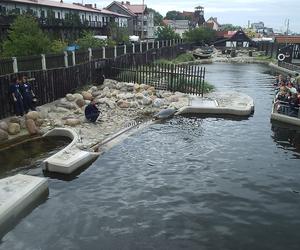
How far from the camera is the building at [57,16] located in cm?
4062

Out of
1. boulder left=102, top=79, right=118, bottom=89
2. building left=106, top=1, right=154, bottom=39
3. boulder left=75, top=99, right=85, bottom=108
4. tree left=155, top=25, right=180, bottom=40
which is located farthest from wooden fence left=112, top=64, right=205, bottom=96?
building left=106, top=1, right=154, bottom=39

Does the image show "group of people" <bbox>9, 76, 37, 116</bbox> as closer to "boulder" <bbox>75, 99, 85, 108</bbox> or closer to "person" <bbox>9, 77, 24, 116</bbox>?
"person" <bbox>9, 77, 24, 116</bbox>

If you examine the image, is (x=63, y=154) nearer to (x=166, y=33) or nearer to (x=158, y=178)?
(x=158, y=178)

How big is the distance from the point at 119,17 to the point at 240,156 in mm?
60895

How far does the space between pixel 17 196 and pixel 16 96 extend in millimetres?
7404

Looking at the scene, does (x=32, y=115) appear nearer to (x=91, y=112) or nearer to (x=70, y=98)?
(x=91, y=112)

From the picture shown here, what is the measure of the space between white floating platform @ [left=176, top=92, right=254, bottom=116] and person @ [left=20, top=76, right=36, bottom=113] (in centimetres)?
788

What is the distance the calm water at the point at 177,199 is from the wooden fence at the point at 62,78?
19.4ft

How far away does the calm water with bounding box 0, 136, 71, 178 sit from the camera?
12.4 meters

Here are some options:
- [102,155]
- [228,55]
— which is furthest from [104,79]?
[228,55]

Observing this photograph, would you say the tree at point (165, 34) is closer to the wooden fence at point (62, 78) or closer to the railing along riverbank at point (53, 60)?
the wooden fence at point (62, 78)

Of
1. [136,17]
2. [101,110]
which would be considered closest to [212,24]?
[136,17]

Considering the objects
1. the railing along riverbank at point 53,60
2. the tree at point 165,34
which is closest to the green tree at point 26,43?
the railing along riverbank at point 53,60

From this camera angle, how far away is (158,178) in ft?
39.1
